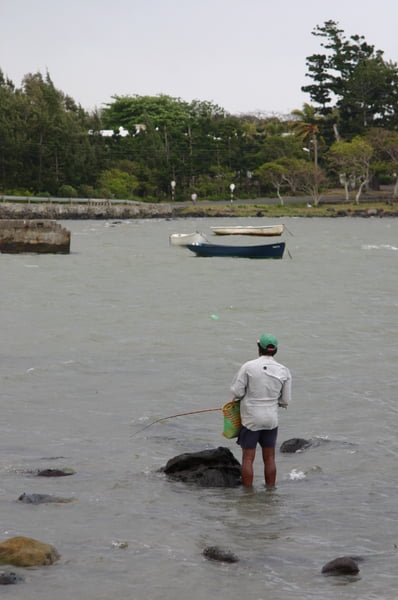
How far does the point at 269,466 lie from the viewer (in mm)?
11281

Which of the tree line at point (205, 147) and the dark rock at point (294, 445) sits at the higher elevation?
the tree line at point (205, 147)

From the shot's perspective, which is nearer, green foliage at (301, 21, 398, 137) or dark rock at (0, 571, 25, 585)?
dark rock at (0, 571, 25, 585)

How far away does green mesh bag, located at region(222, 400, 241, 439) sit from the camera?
10914mm

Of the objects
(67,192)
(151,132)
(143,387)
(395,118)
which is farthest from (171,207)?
(143,387)

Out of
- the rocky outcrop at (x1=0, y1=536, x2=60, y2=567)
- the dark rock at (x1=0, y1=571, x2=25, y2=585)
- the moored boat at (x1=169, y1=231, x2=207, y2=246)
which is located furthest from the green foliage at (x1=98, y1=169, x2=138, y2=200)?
the dark rock at (x1=0, y1=571, x2=25, y2=585)

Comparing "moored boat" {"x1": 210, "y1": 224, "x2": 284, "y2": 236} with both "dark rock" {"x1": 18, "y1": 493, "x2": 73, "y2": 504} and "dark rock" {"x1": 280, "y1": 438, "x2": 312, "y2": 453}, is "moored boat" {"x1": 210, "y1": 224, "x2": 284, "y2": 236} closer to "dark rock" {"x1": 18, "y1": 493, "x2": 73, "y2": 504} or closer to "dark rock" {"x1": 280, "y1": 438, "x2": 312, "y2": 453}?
"dark rock" {"x1": 280, "y1": 438, "x2": 312, "y2": 453}

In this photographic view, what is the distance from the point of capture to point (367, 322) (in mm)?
25484

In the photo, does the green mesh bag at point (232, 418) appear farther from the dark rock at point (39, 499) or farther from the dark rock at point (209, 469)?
the dark rock at point (39, 499)

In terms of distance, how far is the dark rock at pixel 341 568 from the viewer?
29.0ft

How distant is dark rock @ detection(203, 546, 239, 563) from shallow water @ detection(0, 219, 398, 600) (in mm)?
87

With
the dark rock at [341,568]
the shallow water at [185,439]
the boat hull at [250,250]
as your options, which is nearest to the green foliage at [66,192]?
the boat hull at [250,250]

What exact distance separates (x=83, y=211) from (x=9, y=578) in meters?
90.7

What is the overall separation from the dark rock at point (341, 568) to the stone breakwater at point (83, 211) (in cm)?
8385

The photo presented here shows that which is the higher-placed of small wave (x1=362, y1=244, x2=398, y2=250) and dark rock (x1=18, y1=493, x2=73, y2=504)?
small wave (x1=362, y1=244, x2=398, y2=250)
